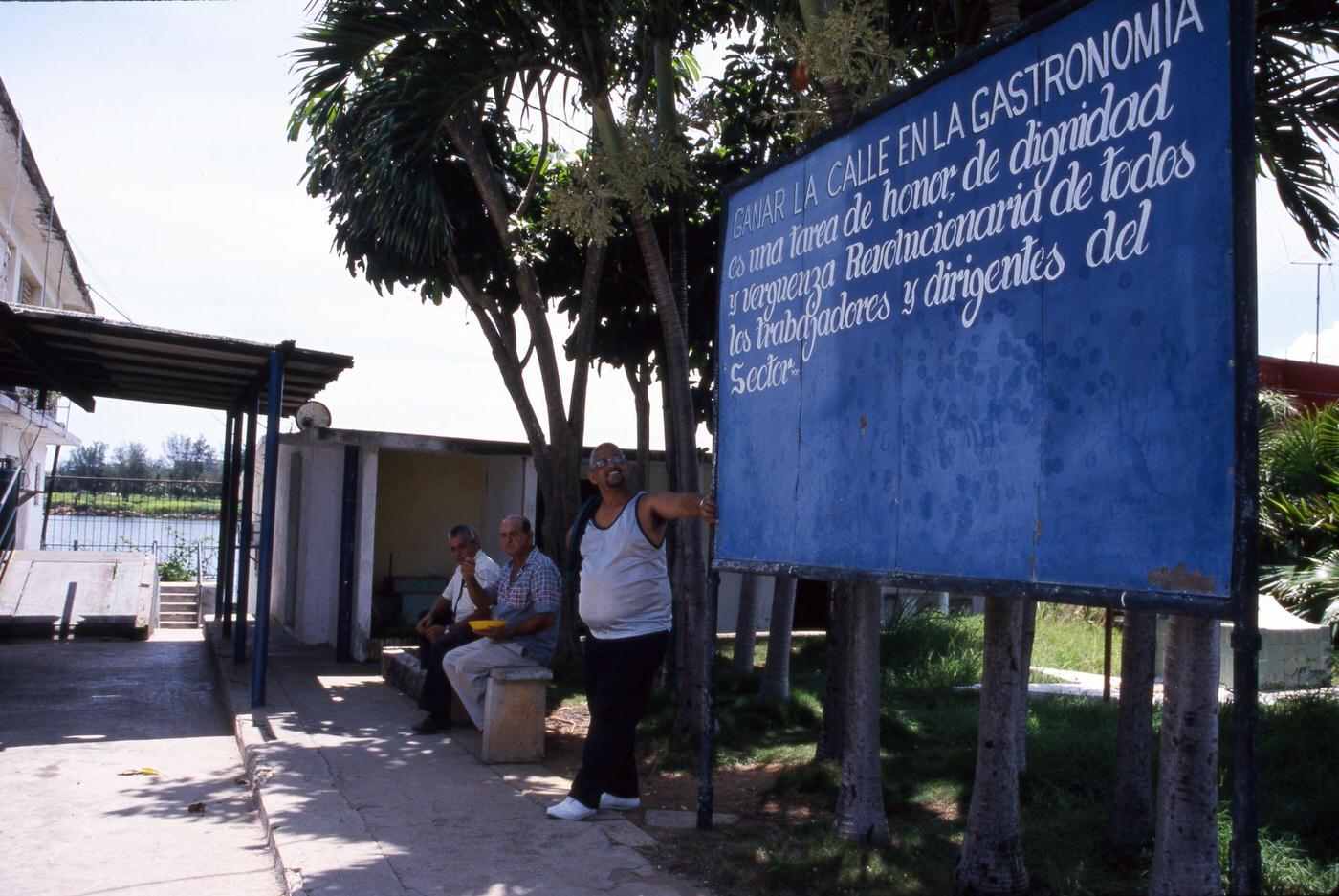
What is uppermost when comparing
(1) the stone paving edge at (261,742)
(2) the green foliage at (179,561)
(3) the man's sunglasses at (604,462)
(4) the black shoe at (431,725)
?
A: (3) the man's sunglasses at (604,462)

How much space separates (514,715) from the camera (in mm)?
7230

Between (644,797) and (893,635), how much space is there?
5.94 m

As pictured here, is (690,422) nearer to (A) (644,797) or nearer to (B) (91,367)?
(A) (644,797)

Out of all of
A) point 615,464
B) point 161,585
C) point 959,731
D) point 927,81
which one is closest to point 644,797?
point 615,464

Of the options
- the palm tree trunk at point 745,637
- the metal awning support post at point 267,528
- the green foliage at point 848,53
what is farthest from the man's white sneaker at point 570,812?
the palm tree trunk at point 745,637

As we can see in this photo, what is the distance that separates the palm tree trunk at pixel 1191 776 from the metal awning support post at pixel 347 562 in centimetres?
937

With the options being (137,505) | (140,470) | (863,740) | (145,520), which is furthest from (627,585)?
(140,470)

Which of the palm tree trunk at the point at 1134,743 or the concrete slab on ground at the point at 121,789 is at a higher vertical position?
the palm tree trunk at the point at 1134,743

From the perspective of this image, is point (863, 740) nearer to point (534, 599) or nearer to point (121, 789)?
point (534, 599)

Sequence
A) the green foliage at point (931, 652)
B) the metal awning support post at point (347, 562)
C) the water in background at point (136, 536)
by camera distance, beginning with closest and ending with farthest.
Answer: the green foliage at point (931, 652)
the metal awning support post at point (347, 562)
the water in background at point (136, 536)

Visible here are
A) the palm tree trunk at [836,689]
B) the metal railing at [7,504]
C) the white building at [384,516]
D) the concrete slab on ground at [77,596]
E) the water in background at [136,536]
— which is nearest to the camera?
the palm tree trunk at [836,689]

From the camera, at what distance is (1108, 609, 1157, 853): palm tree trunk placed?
505 cm

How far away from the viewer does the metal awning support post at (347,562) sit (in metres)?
12.1

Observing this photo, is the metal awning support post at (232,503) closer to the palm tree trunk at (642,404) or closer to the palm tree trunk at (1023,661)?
the palm tree trunk at (642,404)
